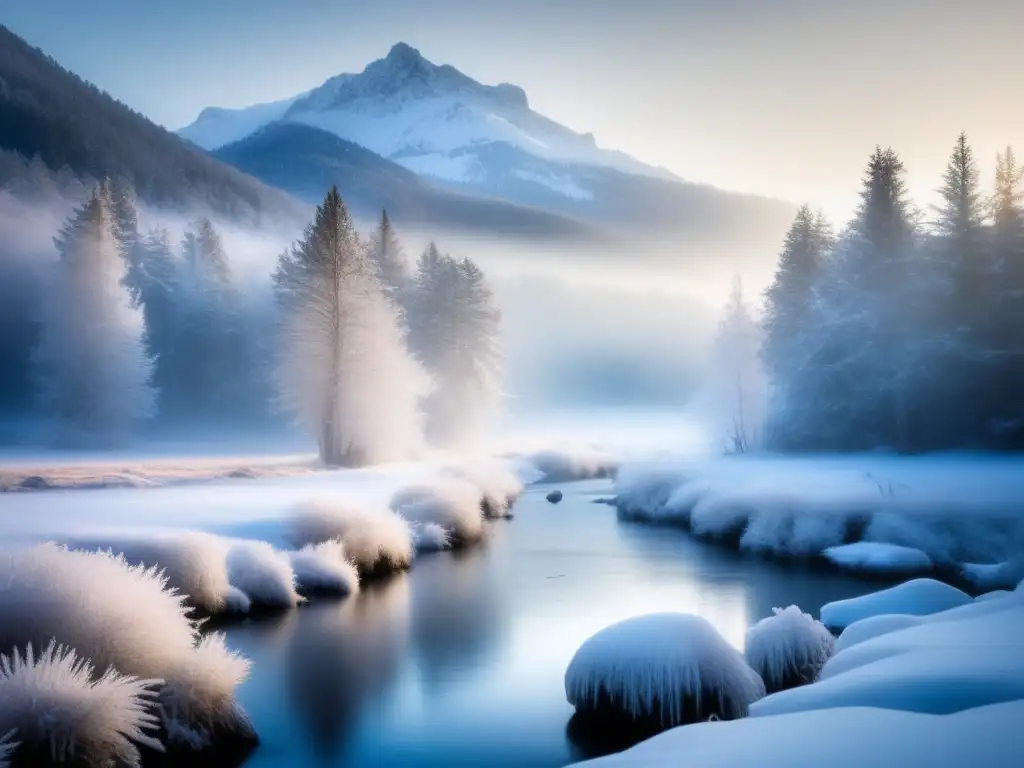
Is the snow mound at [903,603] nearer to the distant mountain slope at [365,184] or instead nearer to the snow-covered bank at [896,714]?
the snow-covered bank at [896,714]

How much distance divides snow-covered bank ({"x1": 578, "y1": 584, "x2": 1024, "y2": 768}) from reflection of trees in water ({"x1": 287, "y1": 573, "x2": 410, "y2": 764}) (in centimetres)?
370

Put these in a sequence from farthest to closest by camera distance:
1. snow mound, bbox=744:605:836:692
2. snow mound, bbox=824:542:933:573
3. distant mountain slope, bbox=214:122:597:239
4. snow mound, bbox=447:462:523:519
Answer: distant mountain slope, bbox=214:122:597:239 → snow mound, bbox=447:462:523:519 → snow mound, bbox=824:542:933:573 → snow mound, bbox=744:605:836:692

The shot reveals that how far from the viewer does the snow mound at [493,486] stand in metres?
22.2

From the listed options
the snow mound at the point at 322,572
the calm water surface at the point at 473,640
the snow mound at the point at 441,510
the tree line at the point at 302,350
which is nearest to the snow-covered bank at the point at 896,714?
the calm water surface at the point at 473,640

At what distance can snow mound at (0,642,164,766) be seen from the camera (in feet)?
16.4

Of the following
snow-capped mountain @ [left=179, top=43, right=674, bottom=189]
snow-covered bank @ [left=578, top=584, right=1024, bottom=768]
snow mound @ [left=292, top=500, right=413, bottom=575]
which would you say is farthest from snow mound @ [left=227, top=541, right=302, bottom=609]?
snow-capped mountain @ [left=179, top=43, right=674, bottom=189]

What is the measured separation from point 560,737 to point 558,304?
51.4 metres

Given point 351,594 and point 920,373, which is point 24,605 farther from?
point 920,373

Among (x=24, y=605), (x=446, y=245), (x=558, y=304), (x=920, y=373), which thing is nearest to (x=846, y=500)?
(x=920, y=373)

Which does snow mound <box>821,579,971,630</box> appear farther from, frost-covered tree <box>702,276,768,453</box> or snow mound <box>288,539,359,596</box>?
frost-covered tree <box>702,276,768,453</box>

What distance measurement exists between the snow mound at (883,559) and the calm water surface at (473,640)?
78 centimetres

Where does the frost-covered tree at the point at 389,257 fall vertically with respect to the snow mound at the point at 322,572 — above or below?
above

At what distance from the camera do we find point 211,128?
72812mm

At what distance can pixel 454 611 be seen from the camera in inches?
470
